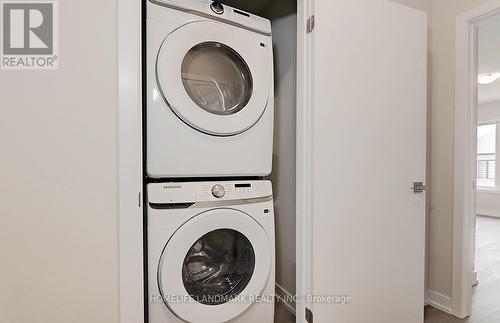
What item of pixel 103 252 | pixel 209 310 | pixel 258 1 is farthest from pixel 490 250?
pixel 103 252

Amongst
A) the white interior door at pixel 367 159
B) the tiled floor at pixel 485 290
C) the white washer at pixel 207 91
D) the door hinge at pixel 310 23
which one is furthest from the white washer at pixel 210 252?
the tiled floor at pixel 485 290

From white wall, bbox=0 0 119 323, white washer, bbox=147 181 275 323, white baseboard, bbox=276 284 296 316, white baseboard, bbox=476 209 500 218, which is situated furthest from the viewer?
white baseboard, bbox=476 209 500 218

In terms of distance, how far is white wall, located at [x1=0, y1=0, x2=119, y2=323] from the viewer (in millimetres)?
884

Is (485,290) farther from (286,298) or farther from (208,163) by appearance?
(208,163)

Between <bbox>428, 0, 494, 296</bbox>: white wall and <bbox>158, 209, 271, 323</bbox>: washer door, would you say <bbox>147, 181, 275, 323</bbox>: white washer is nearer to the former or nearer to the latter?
<bbox>158, 209, 271, 323</bbox>: washer door

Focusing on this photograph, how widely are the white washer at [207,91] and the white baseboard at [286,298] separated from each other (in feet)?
3.36

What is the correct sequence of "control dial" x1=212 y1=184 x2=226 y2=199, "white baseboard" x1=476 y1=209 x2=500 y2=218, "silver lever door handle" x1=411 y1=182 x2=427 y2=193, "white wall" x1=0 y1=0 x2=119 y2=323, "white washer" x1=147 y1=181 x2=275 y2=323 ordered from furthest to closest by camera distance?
"white baseboard" x1=476 y1=209 x2=500 y2=218 < "silver lever door handle" x1=411 y1=182 x2=427 y2=193 < "control dial" x1=212 y1=184 x2=226 y2=199 < "white washer" x1=147 y1=181 x2=275 y2=323 < "white wall" x1=0 y1=0 x2=119 y2=323

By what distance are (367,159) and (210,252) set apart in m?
1.01

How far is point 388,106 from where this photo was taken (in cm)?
143

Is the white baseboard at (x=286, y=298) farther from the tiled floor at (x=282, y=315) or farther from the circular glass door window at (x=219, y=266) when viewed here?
the circular glass door window at (x=219, y=266)

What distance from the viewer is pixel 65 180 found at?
0.93m

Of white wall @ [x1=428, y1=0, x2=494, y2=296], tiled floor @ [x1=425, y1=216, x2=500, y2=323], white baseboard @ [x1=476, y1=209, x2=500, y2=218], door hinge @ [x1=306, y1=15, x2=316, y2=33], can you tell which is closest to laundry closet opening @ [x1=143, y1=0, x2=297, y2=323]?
door hinge @ [x1=306, y1=15, x2=316, y2=33]

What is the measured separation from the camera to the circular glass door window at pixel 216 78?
1.26m

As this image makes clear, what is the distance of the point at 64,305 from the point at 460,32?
8.66 ft
